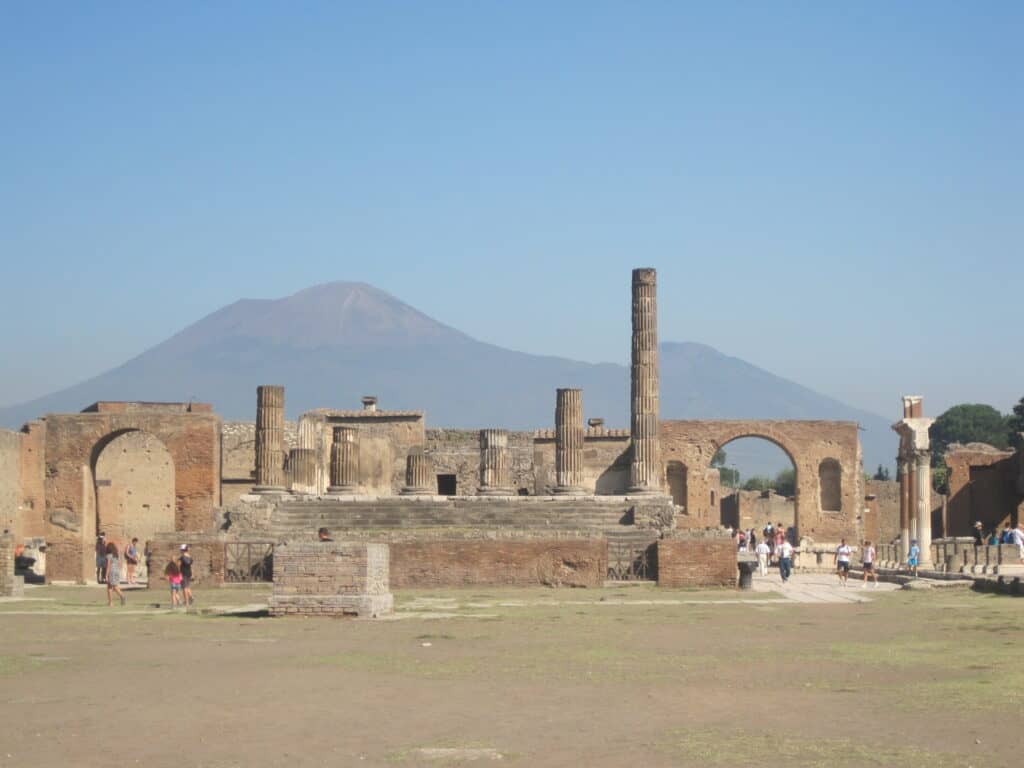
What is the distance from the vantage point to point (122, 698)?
42.8 ft

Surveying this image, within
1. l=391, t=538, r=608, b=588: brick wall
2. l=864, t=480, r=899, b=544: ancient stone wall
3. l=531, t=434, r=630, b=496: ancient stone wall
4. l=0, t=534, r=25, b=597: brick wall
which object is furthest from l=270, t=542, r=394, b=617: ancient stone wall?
l=864, t=480, r=899, b=544: ancient stone wall

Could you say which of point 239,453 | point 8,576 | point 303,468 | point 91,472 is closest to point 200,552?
point 8,576

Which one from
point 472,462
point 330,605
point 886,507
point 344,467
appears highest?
point 472,462

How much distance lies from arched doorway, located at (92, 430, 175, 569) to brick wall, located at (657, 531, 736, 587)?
19413mm

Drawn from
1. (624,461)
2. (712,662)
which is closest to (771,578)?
(624,461)

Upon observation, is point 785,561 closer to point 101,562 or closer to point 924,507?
point 924,507

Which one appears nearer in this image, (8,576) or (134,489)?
(8,576)

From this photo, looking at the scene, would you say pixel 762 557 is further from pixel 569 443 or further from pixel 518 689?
pixel 518 689

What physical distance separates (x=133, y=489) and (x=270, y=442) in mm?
9091

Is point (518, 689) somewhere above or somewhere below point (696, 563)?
below

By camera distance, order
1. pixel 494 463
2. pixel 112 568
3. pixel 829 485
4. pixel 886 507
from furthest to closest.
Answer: pixel 886 507 < pixel 829 485 < pixel 494 463 < pixel 112 568

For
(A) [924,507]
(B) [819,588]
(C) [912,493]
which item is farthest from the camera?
(C) [912,493]

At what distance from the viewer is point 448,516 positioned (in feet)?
110

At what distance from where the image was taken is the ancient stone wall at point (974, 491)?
5116 cm
